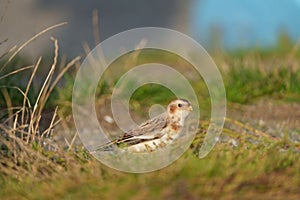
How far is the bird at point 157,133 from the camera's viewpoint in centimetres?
386

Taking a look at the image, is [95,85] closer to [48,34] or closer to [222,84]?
[222,84]

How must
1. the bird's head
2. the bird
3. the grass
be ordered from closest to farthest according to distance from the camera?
1. the grass
2. the bird
3. the bird's head

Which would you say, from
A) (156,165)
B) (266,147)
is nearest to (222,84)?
(266,147)

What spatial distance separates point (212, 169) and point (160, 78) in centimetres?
352

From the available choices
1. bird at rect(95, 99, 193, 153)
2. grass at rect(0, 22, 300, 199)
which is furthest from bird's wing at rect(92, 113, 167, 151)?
grass at rect(0, 22, 300, 199)

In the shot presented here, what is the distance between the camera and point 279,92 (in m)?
6.35

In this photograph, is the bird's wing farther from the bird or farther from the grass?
the grass

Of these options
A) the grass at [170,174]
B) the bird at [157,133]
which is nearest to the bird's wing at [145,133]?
the bird at [157,133]

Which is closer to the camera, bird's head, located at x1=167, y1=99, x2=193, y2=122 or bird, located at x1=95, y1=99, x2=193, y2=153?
bird, located at x1=95, y1=99, x2=193, y2=153

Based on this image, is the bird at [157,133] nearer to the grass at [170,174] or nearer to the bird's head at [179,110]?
the bird's head at [179,110]

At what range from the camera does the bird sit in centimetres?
386

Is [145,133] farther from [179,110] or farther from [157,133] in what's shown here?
[179,110]

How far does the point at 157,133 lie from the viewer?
12.9 feet

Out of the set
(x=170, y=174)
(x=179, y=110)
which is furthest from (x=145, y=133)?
(x=170, y=174)
